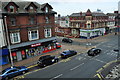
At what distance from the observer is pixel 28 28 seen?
84.2 feet

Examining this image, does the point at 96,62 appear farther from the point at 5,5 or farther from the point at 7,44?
the point at 5,5

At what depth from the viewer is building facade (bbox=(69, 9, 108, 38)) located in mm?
45719

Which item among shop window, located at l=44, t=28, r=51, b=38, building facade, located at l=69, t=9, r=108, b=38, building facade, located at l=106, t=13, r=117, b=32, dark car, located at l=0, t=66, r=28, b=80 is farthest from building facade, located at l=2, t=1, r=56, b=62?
building facade, located at l=106, t=13, r=117, b=32

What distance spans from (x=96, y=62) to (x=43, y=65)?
10.9m

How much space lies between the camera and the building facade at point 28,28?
76.4 feet

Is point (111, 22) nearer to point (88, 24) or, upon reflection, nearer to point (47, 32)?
point (88, 24)

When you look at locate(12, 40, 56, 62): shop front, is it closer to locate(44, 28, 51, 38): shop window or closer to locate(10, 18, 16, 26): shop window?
locate(44, 28, 51, 38): shop window

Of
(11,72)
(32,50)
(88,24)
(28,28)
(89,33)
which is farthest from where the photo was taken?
(89,33)

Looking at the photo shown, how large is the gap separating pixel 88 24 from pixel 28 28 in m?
28.4

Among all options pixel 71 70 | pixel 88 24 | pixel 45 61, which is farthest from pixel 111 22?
pixel 45 61

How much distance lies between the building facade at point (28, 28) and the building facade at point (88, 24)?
20.7 meters

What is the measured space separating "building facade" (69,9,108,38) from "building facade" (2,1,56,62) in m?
20.7

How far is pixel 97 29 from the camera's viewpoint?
Answer: 48.9 m

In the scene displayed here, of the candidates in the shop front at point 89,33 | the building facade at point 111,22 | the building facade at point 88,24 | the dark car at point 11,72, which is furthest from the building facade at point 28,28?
the building facade at point 111,22
